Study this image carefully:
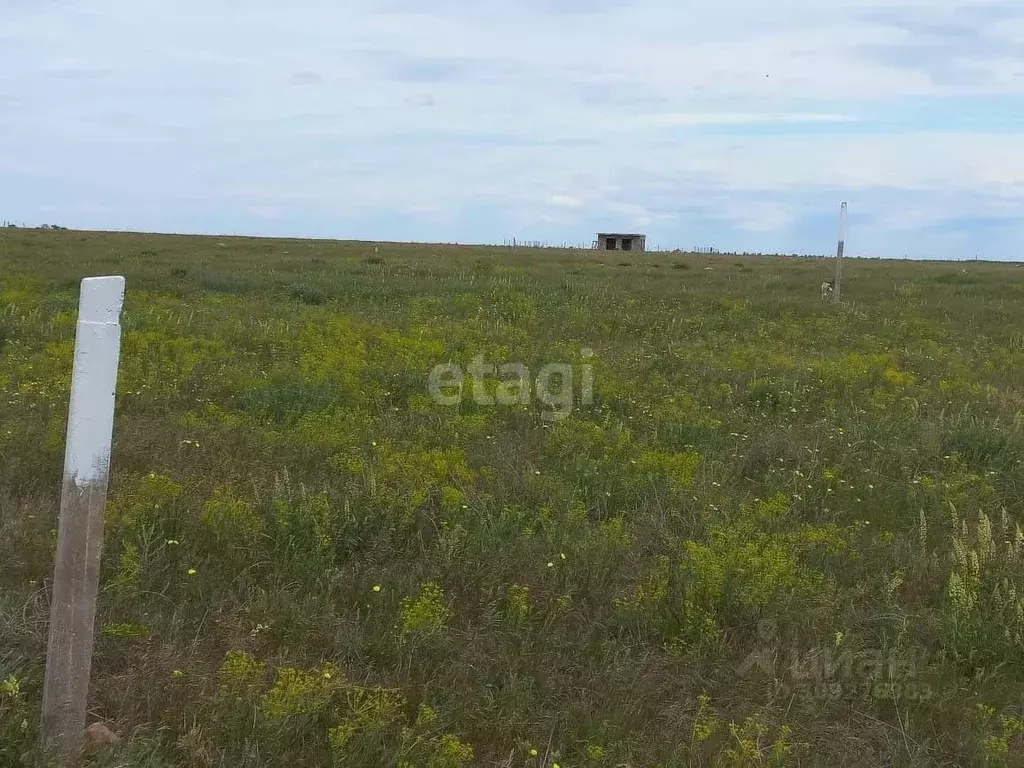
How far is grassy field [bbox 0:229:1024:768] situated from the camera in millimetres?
2805

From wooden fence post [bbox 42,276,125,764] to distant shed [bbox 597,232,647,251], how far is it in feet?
200

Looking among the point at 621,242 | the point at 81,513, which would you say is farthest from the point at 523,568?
the point at 621,242

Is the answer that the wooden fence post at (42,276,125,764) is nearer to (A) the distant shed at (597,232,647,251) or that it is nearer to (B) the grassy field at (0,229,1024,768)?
(B) the grassy field at (0,229,1024,768)

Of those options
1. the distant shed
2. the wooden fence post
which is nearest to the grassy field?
the wooden fence post

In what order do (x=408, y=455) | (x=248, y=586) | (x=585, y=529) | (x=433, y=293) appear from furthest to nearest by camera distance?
(x=433, y=293) < (x=408, y=455) < (x=585, y=529) < (x=248, y=586)

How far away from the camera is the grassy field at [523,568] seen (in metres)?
2.80

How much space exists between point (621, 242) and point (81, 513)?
62.2 metres

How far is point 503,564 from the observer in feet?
12.9

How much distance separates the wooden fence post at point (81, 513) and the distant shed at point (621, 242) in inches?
2400

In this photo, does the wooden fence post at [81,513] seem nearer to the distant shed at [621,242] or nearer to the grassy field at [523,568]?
the grassy field at [523,568]

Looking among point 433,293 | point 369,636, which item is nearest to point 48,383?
point 369,636

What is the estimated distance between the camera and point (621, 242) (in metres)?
62.3

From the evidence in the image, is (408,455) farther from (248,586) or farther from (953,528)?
(953,528)

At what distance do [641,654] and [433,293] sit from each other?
43.5 ft
